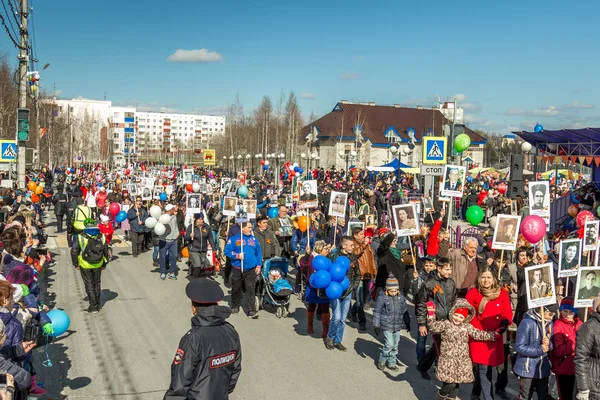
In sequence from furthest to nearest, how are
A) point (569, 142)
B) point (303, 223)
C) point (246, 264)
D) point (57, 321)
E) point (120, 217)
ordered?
point (569, 142) → point (120, 217) → point (303, 223) → point (246, 264) → point (57, 321)

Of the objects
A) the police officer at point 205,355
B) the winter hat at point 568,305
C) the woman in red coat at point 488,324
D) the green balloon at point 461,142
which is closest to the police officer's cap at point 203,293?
the police officer at point 205,355

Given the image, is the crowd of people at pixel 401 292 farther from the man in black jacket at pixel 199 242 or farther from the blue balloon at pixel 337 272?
the blue balloon at pixel 337 272

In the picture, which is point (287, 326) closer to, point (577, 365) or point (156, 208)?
point (577, 365)

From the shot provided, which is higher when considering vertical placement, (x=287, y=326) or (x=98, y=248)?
(x=98, y=248)

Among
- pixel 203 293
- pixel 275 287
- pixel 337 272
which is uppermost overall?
pixel 203 293

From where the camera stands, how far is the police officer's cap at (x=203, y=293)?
171 inches

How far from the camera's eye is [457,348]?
6.33 metres

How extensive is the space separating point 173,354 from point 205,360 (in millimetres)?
4429

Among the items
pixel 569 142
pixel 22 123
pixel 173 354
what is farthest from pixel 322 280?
pixel 569 142

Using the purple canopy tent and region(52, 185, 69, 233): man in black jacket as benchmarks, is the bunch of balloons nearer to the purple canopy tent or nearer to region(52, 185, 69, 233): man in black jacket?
region(52, 185, 69, 233): man in black jacket

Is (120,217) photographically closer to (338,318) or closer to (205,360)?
(338,318)

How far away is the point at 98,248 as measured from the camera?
10383mm

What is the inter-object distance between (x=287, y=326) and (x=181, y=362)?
608 cm

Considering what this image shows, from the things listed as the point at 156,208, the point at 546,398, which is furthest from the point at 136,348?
the point at 156,208
